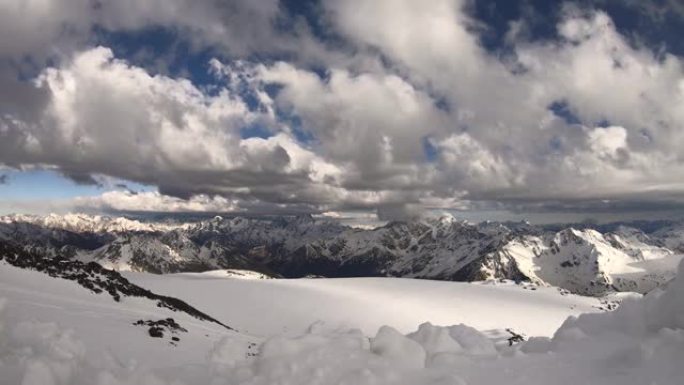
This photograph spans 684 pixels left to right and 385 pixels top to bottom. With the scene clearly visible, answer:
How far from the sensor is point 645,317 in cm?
1299

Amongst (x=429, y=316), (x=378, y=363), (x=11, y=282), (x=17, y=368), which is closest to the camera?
(x=378, y=363)

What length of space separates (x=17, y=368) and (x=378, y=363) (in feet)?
32.0

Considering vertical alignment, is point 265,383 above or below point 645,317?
below

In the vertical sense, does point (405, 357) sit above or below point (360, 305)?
above

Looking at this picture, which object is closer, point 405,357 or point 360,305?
point 405,357

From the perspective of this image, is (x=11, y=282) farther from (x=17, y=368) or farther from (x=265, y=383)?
(x=265, y=383)

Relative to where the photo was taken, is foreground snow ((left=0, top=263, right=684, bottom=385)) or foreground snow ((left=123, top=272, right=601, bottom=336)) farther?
foreground snow ((left=123, top=272, right=601, bottom=336))

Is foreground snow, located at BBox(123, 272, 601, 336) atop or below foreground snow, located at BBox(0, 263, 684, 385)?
below

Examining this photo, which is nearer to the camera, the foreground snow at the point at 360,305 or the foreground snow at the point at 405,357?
the foreground snow at the point at 405,357

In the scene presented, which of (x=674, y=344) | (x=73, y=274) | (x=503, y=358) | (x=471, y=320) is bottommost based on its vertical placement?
(x=471, y=320)

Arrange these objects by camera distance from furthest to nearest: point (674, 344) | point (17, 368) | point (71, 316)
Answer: point (71, 316)
point (17, 368)
point (674, 344)

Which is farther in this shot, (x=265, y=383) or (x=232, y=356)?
(x=232, y=356)

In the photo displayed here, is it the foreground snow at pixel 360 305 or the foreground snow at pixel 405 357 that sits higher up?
the foreground snow at pixel 405 357

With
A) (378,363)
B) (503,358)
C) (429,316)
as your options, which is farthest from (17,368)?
(429,316)
